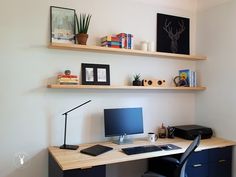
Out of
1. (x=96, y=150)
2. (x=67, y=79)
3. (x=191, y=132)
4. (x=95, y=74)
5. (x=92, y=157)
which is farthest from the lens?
(x=191, y=132)

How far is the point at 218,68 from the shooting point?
10.4ft

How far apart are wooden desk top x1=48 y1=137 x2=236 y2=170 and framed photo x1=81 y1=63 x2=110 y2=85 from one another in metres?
0.72

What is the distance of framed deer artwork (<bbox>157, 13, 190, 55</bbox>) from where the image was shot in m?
3.23

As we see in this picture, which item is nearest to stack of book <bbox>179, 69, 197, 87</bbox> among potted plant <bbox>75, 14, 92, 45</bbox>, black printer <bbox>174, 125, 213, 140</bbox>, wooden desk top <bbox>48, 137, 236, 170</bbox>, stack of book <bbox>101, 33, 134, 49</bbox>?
black printer <bbox>174, 125, 213, 140</bbox>

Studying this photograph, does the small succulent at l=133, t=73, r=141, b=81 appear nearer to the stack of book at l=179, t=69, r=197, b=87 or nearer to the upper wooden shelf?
the upper wooden shelf

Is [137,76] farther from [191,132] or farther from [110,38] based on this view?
[191,132]

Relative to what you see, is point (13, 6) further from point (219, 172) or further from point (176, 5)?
point (219, 172)

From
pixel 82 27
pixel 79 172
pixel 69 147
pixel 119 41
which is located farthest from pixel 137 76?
pixel 79 172

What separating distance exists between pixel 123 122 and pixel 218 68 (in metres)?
1.48

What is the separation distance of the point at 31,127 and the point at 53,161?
45cm

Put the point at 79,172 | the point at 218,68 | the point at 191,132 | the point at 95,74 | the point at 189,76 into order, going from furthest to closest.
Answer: the point at 189,76 < the point at 218,68 < the point at 191,132 < the point at 95,74 < the point at 79,172

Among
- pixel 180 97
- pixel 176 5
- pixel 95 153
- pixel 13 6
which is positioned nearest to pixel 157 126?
pixel 180 97

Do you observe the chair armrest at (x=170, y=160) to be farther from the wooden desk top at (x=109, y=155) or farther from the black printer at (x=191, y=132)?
the black printer at (x=191, y=132)

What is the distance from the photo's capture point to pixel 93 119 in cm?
285
